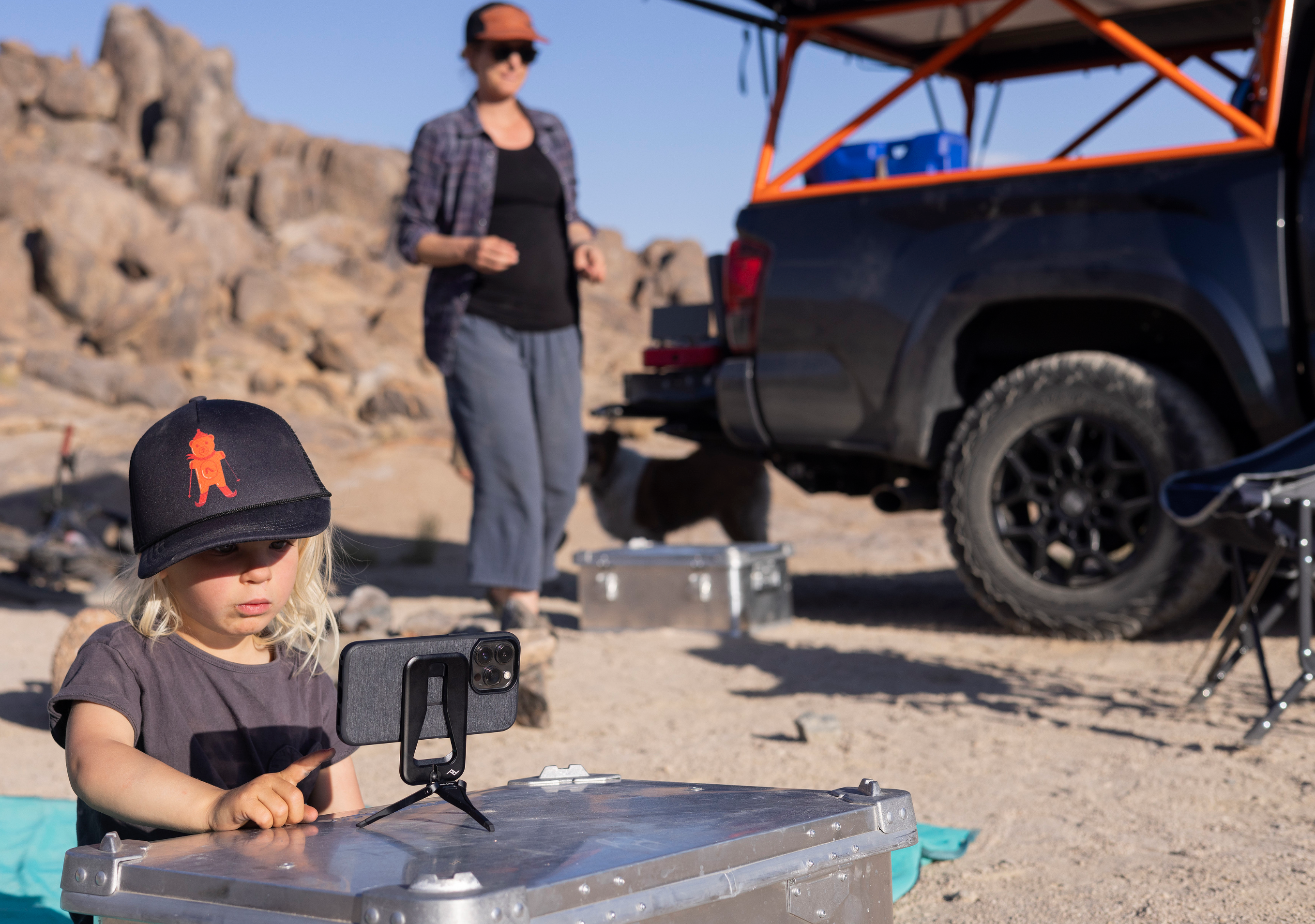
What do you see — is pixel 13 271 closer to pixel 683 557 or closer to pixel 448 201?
pixel 683 557

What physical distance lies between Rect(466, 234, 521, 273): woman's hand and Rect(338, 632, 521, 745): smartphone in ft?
9.64

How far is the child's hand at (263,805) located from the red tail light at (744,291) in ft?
13.7

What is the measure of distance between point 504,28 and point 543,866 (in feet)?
12.6

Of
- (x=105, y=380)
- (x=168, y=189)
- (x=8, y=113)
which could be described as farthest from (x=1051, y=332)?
(x=8, y=113)

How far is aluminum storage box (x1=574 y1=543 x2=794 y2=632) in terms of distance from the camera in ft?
18.6

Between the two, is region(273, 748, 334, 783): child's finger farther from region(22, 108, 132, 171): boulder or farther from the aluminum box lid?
region(22, 108, 132, 171): boulder

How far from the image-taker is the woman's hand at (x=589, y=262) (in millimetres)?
4633

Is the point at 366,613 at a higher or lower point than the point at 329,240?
lower

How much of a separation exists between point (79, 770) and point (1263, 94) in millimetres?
4729

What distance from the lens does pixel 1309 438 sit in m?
3.90

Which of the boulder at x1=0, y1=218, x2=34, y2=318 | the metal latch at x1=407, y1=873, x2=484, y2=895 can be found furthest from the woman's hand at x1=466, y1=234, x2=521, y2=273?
the boulder at x1=0, y1=218, x2=34, y2=318

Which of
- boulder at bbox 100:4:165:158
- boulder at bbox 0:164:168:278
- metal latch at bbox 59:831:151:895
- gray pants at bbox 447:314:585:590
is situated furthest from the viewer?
boulder at bbox 100:4:165:158

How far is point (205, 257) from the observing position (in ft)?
99.5

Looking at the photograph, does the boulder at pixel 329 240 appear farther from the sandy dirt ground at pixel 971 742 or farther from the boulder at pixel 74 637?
the boulder at pixel 74 637
